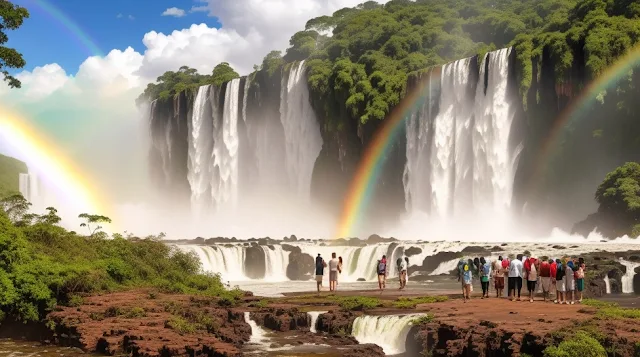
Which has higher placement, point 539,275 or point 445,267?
point 539,275

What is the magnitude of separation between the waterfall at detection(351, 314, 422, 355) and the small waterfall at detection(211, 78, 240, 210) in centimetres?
5460

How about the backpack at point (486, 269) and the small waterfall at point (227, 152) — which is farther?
the small waterfall at point (227, 152)

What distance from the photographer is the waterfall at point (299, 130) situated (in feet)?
224

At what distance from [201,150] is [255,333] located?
56.1 m

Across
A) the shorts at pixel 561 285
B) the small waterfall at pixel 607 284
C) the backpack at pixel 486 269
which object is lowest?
the small waterfall at pixel 607 284

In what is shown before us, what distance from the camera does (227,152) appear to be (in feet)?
236

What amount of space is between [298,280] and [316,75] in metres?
31.6

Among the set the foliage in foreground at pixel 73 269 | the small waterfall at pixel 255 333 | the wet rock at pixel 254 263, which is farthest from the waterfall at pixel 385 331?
the wet rock at pixel 254 263

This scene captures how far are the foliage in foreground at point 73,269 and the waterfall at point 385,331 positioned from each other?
15.8 ft

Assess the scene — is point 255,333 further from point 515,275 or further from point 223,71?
point 223,71

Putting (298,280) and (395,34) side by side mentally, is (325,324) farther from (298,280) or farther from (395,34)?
(395,34)

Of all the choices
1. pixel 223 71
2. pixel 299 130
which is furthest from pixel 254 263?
pixel 223 71

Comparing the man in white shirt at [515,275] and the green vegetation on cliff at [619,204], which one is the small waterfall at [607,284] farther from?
the green vegetation on cliff at [619,204]

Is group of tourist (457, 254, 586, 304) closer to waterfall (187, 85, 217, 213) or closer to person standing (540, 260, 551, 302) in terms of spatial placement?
person standing (540, 260, 551, 302)
